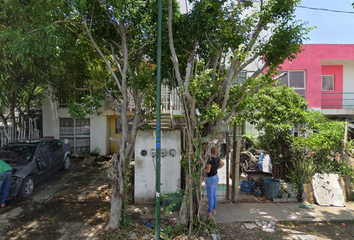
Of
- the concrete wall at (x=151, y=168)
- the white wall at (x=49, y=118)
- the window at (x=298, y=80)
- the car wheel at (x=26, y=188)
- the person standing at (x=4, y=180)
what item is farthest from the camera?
the window at (x=298, y=80)

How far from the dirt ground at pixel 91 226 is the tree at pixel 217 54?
0.71m

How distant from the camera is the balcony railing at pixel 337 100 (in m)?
12.9

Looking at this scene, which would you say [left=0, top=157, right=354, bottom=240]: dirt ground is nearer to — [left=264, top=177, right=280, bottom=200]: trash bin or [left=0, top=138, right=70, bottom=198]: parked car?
[left=0, top=138, right=70, bottom=198]: parked car

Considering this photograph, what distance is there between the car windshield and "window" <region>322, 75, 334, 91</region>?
1488 centimetres

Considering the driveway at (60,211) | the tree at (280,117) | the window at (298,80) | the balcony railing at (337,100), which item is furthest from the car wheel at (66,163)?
the balcony railing at (337,100)

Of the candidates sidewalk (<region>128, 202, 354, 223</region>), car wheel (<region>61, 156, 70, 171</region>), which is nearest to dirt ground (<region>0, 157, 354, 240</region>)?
sidewalk (<region>128, 202, 354, 223</region>)

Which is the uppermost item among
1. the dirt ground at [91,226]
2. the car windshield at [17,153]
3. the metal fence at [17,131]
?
the metal fence at [17,131]

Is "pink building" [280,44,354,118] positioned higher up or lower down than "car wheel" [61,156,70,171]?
higher up

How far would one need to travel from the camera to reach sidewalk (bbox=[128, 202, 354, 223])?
518cm

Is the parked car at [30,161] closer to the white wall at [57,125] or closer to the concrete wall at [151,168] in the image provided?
the concrete wall at [151,168]

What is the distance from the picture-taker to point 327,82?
13.3 m

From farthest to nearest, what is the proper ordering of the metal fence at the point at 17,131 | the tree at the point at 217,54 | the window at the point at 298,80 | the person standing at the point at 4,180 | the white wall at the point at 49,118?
the window at the point at 298,80 → the white wall at the point at 49,118 → the metal fence at the point at 17,131 → the person standing at the point at 4,180 → the tree at the point at 217,54

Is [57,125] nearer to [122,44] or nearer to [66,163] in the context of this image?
[66,163]

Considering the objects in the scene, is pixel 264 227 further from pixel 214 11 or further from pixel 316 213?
pixel 214 11
